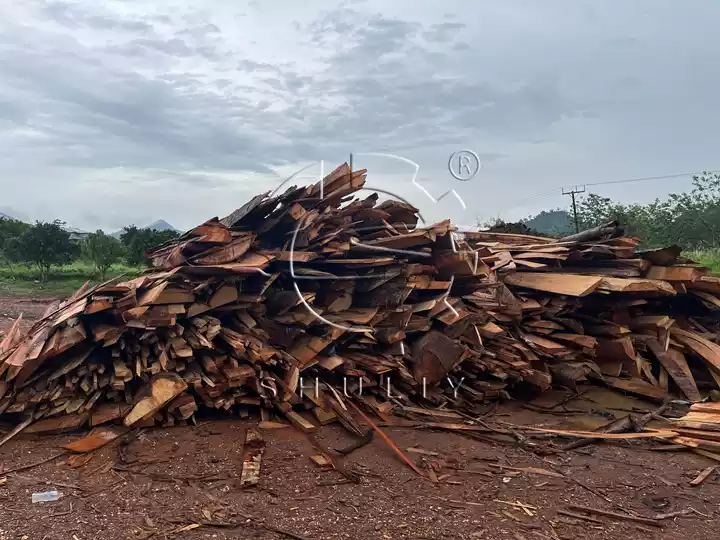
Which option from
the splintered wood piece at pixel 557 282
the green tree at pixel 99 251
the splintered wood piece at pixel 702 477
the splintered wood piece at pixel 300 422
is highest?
the green tree at pixel 99 251

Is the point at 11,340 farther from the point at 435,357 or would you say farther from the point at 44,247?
the point at 44,247

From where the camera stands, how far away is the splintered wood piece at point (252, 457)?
321 centimetres

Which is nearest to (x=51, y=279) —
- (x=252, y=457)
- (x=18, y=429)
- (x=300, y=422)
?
(x=18, y=429)

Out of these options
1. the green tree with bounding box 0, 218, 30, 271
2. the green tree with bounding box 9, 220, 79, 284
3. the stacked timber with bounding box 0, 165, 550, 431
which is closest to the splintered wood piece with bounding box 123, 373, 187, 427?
the stacked timber with bounding box 0, 165, 550, 431

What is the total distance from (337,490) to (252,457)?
68 centimetres

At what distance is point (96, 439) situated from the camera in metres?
3.63

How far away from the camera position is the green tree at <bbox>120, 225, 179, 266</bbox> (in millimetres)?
21989

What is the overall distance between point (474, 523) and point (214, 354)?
2319 mm

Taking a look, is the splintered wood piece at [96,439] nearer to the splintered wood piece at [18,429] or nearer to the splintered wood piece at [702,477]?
the splintered wood piece at [18,429]

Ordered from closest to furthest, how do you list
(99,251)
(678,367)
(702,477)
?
1. (702,477)
2. (678,367)
3. (99,251)

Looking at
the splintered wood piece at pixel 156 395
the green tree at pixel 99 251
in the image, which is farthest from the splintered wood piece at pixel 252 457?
the green tree at pixel 99 251

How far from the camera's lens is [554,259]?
6.03 metres

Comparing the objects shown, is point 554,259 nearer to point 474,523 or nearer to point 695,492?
point 695,492

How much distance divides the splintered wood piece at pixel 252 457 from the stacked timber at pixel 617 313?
2.73 meters
